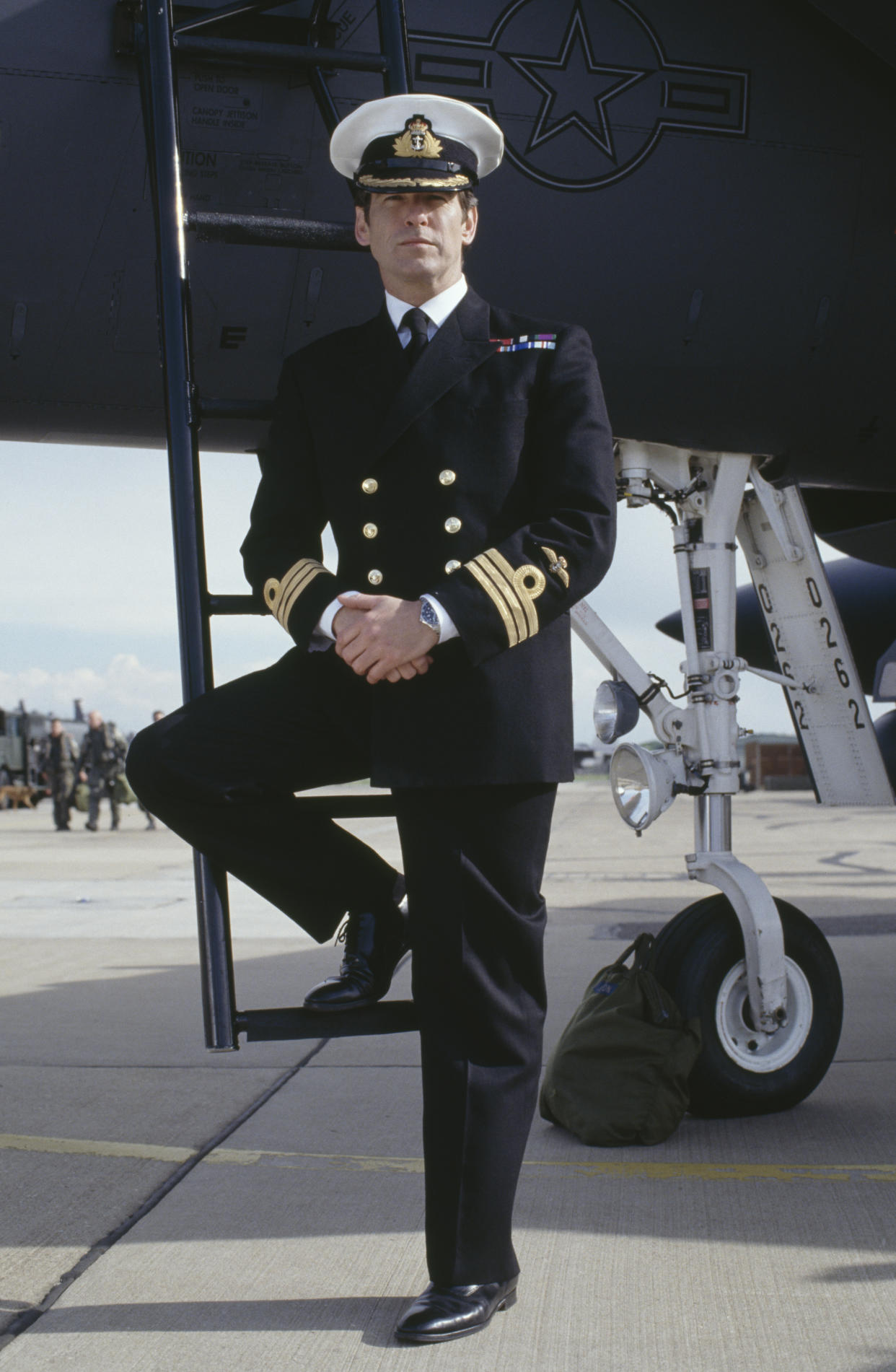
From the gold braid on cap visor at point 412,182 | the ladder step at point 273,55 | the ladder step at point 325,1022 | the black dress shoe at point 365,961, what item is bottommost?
the ladder step at point 325,1022

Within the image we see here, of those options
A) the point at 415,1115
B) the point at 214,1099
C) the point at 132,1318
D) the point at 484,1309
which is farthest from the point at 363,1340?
the point at 214,1099

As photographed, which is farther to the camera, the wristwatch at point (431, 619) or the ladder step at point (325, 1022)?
the ladder step at point (325, 1022)

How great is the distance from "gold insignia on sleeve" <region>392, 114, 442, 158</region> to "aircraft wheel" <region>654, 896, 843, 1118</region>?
2355mm

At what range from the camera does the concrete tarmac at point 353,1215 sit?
2.26 m

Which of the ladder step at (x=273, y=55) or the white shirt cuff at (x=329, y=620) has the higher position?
the ladder step at (x=273, y=55)

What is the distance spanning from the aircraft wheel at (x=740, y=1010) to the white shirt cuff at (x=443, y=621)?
195 centimetres

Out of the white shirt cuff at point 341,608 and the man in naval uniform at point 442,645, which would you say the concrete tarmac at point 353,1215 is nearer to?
the man in naval uniform at point 442,645

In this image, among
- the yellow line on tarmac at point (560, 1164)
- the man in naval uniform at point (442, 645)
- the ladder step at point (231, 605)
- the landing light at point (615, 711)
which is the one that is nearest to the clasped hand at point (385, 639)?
the man in naval uniform at point (442, 645)

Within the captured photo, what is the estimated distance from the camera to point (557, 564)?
7.29 ft

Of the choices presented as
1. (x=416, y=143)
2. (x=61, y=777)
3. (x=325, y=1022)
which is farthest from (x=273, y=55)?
(x=61, y=777)

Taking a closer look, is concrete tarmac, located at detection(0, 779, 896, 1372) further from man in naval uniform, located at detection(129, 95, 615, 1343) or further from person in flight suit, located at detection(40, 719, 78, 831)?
Result: person in flight suit, located at detection(40, 719, 78, 831)

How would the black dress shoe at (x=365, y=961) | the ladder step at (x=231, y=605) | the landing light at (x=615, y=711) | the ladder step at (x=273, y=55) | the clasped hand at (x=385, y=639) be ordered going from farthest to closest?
1. the landing light at (x=615, y=711)
2. the ladder step at (x=273, y=55)
3. the ladder step at (x=231, y=605)
4. the black dress shoe at (x=365, y=961)
5. the clasped hand at (x=385, y=639)

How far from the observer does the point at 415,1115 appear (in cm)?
390

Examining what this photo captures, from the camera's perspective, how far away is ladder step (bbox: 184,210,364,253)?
2.79 meters
